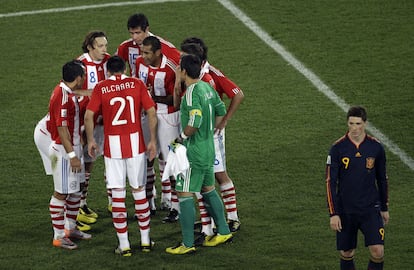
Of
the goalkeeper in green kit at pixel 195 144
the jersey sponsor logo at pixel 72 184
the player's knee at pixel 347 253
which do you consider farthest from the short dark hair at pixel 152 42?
the player's knee at pixel 347 253

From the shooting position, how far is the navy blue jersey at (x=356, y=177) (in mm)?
9141

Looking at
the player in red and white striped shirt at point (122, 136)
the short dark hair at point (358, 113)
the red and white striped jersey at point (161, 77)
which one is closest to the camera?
the short dark hair at point (358, 113)

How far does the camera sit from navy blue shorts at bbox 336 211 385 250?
9219mm

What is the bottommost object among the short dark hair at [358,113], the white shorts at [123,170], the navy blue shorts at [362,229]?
the navy blue shorts at [362,229]

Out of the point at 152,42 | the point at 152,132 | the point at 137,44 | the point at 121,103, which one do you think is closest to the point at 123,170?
the point at 152,132

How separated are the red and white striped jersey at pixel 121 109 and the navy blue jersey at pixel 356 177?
2091 millimetres

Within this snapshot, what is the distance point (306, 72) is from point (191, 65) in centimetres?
592

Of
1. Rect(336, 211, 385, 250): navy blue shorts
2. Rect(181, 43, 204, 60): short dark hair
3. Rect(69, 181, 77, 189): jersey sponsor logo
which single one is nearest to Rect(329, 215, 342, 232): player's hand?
Rect(336, 211, 385, 250): navy blue shorts

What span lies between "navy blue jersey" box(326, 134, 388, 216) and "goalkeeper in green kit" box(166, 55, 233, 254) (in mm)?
1569

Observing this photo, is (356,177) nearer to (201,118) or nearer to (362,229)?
(362,229)

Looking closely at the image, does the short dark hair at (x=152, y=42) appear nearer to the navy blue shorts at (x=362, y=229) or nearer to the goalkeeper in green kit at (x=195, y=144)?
the goalkeeper in green kit at (x=195, y=144)

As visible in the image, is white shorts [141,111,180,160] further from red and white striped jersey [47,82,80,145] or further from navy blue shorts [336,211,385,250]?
navy blue shorts [336,211,385,250]

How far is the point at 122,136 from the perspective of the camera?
1035 cm

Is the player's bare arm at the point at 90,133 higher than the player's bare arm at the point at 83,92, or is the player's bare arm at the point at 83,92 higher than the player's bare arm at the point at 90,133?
the player's bare arm at the point at 83,92
